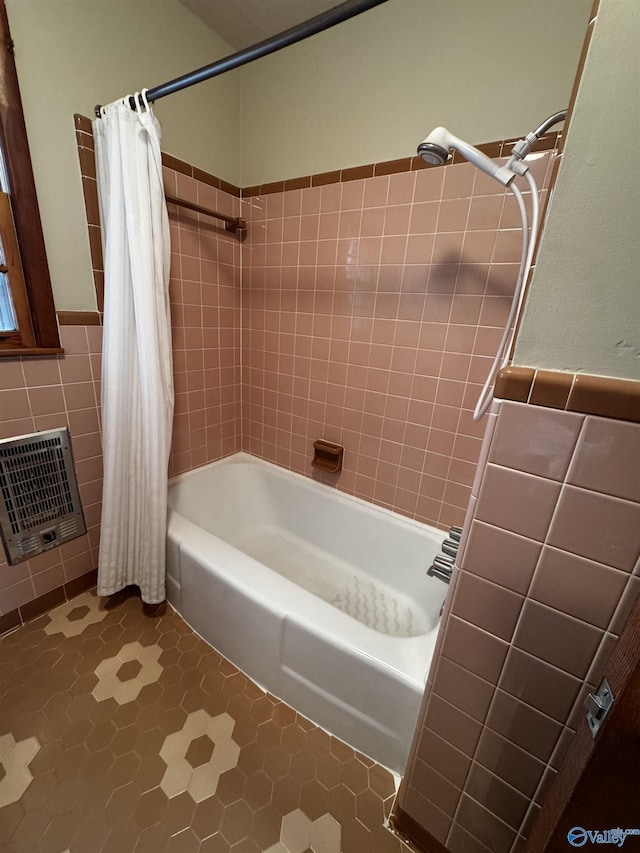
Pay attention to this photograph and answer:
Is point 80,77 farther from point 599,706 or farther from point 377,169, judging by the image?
point 599,706

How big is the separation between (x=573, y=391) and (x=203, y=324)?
5.19 ft

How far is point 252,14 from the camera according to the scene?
127 cm

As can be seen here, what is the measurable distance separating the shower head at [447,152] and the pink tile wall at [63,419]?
4.22ft

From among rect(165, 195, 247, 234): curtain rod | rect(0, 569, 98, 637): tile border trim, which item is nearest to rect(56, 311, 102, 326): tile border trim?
rect(165, 195, 247, 234): curtain rod

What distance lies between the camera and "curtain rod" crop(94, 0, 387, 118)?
67 cm

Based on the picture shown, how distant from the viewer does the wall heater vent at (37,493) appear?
1167 millimetres

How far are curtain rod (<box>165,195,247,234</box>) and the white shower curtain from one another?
0.95 feet

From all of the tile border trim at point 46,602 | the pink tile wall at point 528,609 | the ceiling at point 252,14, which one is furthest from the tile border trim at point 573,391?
the tile border trim at point 46,602

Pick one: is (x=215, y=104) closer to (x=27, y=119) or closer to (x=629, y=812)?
(x=27, y=119)

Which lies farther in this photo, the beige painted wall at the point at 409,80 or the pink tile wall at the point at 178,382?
the pink tile wall at the point at 178,382

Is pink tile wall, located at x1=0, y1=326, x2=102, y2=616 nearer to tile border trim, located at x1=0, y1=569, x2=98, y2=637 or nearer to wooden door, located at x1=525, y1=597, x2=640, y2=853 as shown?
tile border trim, located at x1=0, y1=569, x2=98, y2=637

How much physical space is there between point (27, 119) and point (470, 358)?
5.48ft

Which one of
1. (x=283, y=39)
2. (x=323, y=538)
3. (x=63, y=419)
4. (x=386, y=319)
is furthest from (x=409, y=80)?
(x=323, y=538)

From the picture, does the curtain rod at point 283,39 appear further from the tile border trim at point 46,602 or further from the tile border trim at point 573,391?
the tile border trim at point 46,602
